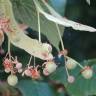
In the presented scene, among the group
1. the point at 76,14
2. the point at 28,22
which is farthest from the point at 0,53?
the point at 76,14

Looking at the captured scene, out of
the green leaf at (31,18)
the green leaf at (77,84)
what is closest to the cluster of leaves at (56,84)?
the green leaf at (77,84)

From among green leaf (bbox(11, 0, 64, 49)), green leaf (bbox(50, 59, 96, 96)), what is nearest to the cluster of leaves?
green leaf (bbox(50, 59, 96, 96))

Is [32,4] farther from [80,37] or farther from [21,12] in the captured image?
[80,37]

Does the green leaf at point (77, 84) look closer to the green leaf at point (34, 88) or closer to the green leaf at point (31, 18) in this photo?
the green leaf at point (34, 88)

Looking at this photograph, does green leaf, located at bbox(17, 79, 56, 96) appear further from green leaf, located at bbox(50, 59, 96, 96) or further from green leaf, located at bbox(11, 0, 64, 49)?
green leaf, located at bbox(11, 0, 64, 49)

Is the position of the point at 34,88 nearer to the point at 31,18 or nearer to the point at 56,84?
the point at 56,84

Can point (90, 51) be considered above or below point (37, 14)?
below

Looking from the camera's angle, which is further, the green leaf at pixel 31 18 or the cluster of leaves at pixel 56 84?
the cluster of leaves at pixel 56 84

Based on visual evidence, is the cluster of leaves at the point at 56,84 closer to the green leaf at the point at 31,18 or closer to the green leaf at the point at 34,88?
the green leaf at the point at 34,88

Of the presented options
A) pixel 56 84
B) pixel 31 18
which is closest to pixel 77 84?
pixel 56 84

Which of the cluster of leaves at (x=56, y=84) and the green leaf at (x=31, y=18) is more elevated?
the green leaf at (x=31, y=18)
